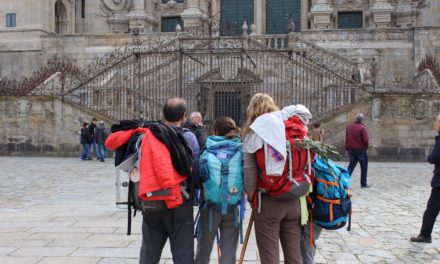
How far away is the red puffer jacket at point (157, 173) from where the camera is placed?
4.65 metres

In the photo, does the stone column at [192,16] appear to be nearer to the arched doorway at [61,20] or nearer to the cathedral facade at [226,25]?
the cathedral facade at [226,25]

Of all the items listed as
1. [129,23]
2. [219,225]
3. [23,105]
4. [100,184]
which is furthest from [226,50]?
[129,23]

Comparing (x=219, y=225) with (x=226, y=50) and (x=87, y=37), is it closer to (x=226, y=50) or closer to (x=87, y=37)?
(x=226, y=50)

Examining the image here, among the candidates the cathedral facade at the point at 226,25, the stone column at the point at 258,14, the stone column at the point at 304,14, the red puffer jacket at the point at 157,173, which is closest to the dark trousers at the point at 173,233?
the red puffer jacket at the point at 157,173

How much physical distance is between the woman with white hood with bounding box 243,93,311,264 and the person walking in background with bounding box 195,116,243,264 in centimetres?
14

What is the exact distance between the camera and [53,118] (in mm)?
21516

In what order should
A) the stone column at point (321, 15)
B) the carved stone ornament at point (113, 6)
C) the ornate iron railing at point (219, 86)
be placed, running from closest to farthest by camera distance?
the ornate iron railing at point (219, 86) < the stone column at point (321, 15) < the carved stone ornament at point (113, 6)

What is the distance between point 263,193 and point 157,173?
0.96 metres

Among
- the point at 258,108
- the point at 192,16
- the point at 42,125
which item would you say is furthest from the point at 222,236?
the point at 192,16

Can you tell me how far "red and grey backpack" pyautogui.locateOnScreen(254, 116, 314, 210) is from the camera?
482 cm

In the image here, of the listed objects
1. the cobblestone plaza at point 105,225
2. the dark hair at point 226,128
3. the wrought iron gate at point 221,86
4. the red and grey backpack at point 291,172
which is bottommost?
the cobblestone plaza at point 105,225

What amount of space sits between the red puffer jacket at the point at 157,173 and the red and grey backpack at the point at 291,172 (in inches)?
28.6

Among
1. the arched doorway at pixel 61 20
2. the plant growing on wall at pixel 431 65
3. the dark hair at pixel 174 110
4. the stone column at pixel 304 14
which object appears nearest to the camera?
the dark hair at pixel 174 110

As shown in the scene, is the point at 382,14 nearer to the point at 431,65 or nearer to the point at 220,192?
the point at 431,65
